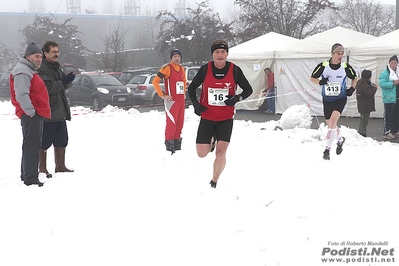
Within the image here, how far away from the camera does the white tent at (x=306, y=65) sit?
15.4m

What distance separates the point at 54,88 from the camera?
258 inches

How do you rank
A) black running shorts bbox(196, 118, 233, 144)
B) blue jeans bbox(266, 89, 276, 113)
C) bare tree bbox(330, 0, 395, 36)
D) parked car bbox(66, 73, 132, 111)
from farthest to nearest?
bare tree bbox(330, 0, 395, 36)
parked car bbox(66, 73, 132, 111)
blue jeans bbox(266, 89, 276, 113)
black running shorts bbox(196, 118, 233, 144)

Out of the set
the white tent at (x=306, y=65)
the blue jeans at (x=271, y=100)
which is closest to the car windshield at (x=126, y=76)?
the blue jeans at (x=271, y=100)

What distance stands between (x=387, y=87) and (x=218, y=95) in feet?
21.1

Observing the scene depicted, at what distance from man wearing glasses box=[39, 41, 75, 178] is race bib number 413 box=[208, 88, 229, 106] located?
7.11 feet

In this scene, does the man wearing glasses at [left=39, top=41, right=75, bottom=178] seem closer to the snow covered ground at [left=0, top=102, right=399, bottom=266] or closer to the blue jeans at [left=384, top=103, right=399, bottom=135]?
the snow covered ground at [left=0, top=102, right=399, bottom=266]

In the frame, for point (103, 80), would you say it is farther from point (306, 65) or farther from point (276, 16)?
point (276, 16)

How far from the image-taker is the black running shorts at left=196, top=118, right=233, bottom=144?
5863mm

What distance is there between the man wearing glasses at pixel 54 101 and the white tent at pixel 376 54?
10.5 m

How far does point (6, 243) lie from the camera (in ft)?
13.9

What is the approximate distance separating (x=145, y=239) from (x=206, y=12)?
29.9 m

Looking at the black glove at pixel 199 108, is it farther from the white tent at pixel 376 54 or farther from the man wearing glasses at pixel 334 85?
the white tent at pixel 376 54

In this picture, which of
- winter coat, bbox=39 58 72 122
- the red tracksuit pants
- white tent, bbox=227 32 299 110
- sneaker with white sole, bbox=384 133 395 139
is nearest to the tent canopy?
white tent, bbox=227 32 299 110

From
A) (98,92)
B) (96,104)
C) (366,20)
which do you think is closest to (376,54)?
(98,92)
